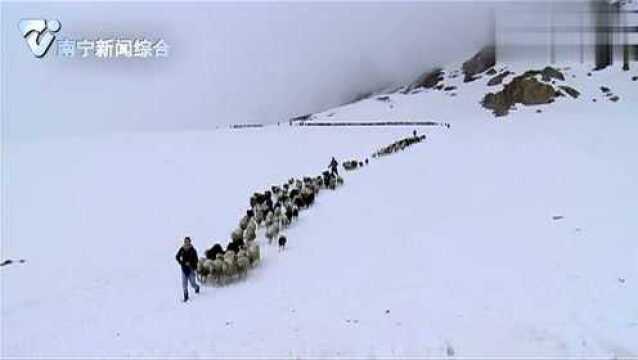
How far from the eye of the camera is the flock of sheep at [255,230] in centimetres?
1706

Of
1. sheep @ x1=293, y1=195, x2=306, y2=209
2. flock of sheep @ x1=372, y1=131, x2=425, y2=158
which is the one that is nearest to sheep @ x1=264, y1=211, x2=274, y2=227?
sheep @ x1=293, y1=195, x2=306, y2=209

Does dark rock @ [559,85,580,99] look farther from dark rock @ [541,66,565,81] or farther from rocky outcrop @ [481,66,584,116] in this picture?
dark rock @ [541,66,565,81]

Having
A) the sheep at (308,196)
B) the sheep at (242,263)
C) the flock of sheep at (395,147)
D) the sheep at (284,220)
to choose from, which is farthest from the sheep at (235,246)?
the flock of sheep at (395,147)

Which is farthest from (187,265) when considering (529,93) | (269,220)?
(529,93)

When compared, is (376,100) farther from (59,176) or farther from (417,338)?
(417,338)

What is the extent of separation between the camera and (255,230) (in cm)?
2253

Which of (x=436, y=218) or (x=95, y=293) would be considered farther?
(x=436, y=218)

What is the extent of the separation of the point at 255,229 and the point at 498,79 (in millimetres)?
113816

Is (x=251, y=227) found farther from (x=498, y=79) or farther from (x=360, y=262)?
(x=498, y=79)

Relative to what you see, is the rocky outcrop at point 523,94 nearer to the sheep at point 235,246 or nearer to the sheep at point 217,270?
the sheep at point 235,246

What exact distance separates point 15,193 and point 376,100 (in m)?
104

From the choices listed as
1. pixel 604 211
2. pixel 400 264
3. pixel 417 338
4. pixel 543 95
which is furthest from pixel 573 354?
pixel 543 95

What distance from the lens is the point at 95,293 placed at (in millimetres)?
17875

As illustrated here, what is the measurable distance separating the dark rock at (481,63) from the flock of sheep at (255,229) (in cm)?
12381
